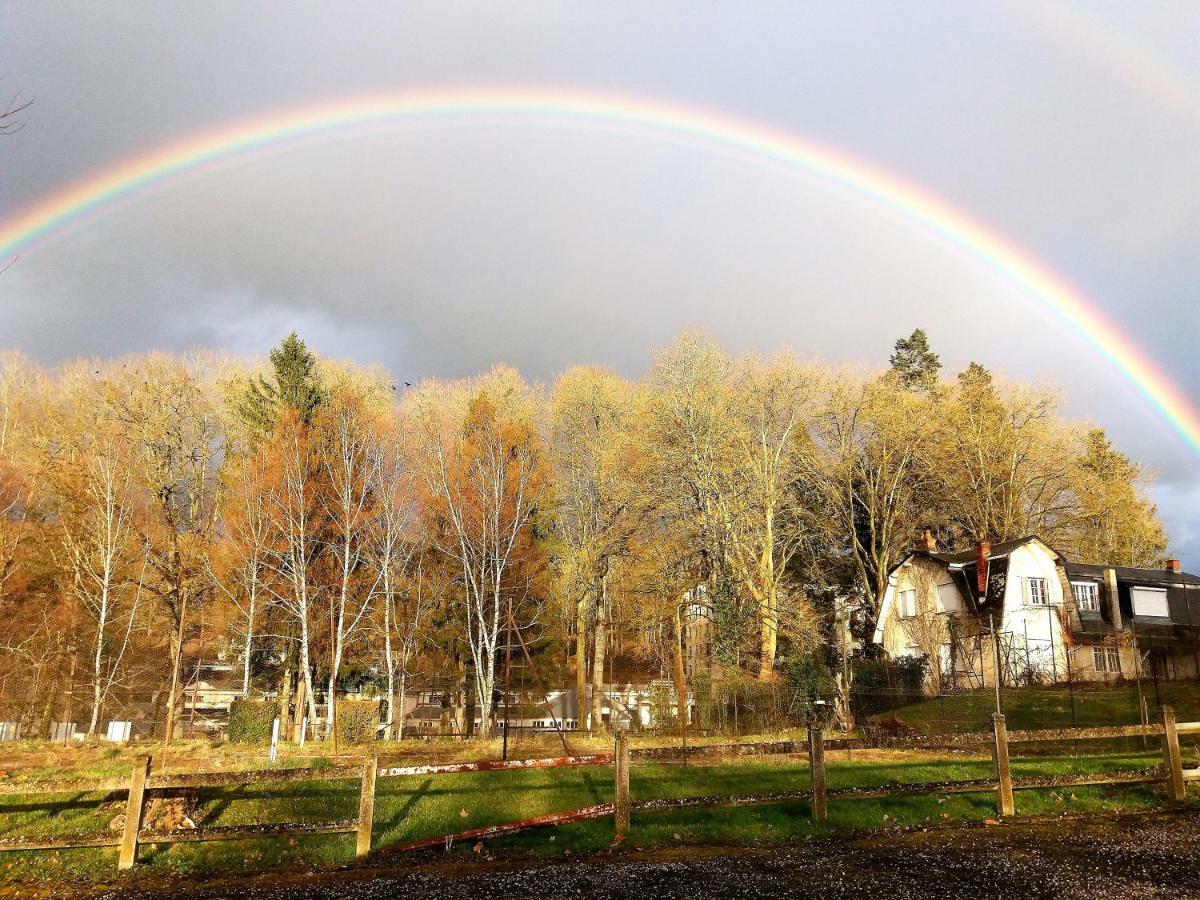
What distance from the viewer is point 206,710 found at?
38250 millimetres

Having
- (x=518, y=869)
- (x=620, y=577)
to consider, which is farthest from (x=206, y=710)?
(x=518, y=869)

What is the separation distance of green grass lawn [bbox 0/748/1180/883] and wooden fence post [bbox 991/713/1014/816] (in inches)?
12.5

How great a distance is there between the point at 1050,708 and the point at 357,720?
2133 cm

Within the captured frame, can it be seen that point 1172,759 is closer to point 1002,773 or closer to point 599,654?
point 1002,773

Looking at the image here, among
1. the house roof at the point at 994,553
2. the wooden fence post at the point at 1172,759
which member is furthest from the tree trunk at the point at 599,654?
the wooden fence post at the point at 1172,759

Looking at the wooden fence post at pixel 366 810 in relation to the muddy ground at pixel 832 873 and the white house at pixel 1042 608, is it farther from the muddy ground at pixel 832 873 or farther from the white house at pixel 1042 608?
the white house at pixel 1042 608

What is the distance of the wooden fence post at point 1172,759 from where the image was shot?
36.8 ft

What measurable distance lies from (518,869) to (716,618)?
25.4 metres

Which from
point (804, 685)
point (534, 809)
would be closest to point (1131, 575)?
point (804, 685)

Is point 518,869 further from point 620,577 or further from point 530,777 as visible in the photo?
point 620,577

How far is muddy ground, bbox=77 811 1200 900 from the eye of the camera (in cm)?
734

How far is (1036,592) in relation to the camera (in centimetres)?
3834

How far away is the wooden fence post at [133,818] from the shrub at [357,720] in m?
16.7

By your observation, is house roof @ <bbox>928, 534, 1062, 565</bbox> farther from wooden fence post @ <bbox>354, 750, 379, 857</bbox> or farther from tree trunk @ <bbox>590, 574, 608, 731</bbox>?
wooden fence post @ <bbox>354, 750, 379, 857</bbox>
